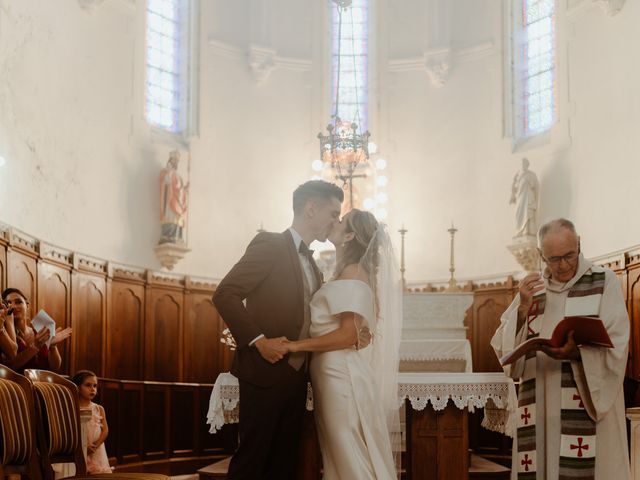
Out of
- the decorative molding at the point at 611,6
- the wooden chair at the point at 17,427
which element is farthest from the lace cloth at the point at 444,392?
the decorative molding at the point at 611,6

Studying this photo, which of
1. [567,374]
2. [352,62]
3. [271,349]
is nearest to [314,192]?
[271,349]

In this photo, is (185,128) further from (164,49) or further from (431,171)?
(431,171)

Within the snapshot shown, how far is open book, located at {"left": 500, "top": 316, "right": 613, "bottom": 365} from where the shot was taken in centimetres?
442

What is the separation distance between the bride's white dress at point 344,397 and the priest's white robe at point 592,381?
34.3 inches

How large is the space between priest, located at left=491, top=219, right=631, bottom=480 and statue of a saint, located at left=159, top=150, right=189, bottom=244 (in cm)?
866

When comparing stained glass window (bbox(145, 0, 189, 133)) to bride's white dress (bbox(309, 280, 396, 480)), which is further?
stained glass window (bbox(145, 0, 189, 133))

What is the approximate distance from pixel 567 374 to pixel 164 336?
9.09m

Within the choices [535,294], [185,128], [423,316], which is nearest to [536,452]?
[535,294]

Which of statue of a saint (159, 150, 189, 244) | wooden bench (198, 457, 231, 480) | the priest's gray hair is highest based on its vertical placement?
statue of a saint (159, 150, 189, 244)

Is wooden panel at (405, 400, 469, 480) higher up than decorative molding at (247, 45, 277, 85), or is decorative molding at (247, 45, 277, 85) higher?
decorative molding at (247, 45, 277, 85)

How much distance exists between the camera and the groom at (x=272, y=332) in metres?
4.24

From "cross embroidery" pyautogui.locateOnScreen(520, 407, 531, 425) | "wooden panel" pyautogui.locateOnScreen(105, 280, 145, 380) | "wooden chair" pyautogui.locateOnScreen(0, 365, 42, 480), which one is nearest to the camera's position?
"wooden chair" pyautogui.locateOnScreen(0, 365, 42, 480)

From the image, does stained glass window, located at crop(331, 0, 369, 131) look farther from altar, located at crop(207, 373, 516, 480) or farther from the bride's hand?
the bride's hand

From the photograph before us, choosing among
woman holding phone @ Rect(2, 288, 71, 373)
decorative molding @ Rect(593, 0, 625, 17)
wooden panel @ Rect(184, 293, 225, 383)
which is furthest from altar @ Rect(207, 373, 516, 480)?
decorative molding @ Rect(593, 0, 625, 17)
